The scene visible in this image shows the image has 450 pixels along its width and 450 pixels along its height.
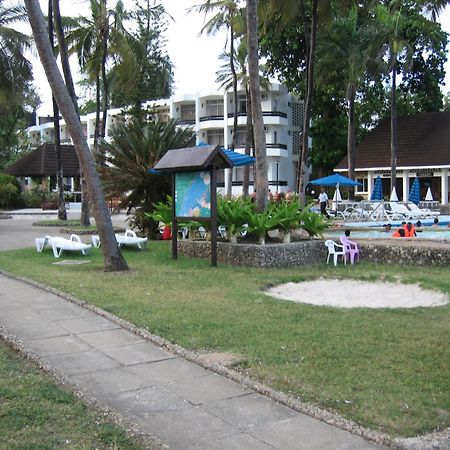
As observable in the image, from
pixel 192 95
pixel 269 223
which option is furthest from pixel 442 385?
pixel 192 95

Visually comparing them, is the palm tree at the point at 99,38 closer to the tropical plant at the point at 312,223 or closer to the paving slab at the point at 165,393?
the tropical plant at the point at 312,223

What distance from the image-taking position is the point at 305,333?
7.32 metres

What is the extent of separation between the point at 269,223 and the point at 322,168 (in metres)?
36.2

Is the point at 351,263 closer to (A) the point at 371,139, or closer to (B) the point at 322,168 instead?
(A) the point at 371,139

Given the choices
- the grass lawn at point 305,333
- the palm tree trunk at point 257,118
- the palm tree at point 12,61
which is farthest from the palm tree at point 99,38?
the grass lawn at point 305,333

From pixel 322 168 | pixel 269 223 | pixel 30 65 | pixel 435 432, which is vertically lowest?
pixel 435 432

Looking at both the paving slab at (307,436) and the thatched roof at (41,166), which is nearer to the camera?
the paving slab at (307,436)

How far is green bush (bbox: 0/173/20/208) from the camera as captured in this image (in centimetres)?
4550

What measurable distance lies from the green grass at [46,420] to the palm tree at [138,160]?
45.8 feet

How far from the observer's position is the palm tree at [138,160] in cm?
1925

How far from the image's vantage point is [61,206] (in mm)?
29031

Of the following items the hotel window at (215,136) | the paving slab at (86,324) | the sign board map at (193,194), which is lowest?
the paving slab at (86,324)

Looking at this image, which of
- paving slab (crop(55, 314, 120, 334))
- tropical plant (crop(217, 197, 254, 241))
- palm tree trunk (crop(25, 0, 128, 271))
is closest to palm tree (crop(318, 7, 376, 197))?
tropical plant (crop(217, 197, 254, 241))

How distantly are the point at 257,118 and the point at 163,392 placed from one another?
11.4 metres
